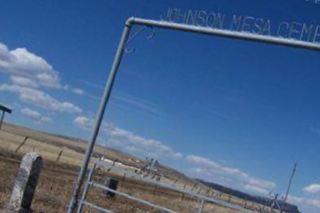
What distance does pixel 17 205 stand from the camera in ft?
41.9

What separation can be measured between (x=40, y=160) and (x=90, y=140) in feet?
9.57

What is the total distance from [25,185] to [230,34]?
5459 mm

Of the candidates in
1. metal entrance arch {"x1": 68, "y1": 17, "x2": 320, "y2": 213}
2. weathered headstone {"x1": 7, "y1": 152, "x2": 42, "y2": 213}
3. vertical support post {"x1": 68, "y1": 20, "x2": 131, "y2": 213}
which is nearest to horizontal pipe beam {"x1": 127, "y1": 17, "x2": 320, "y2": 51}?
metal entrance arch {"x1": 68, "y1": 17, "x2": 320, "y2": 213}

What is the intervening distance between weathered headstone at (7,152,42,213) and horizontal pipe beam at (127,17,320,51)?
14.6ft

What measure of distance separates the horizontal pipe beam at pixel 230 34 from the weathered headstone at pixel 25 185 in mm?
4445

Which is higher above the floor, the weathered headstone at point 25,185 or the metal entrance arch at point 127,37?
the metal entrance arch at point 127,37

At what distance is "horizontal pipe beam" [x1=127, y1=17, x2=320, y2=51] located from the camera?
13031 millimetres

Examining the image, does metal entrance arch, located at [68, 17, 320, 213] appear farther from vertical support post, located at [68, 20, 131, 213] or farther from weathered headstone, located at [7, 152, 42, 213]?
weathered headstone, located at [7, 152, 42, 213]

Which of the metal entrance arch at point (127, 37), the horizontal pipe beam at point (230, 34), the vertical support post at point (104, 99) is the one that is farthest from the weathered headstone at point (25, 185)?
the horizontal pipe beam at point (230, 34)

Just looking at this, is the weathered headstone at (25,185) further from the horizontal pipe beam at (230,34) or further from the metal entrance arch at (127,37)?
the horizontal pipe beam at (230,34)

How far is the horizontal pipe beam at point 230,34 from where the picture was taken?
1303cm

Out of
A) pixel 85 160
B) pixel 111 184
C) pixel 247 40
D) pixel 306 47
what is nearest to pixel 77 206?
pixel 85 160

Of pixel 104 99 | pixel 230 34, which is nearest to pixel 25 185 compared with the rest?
pixel 104 99

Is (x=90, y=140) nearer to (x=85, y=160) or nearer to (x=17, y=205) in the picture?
(x=85, y=160)
